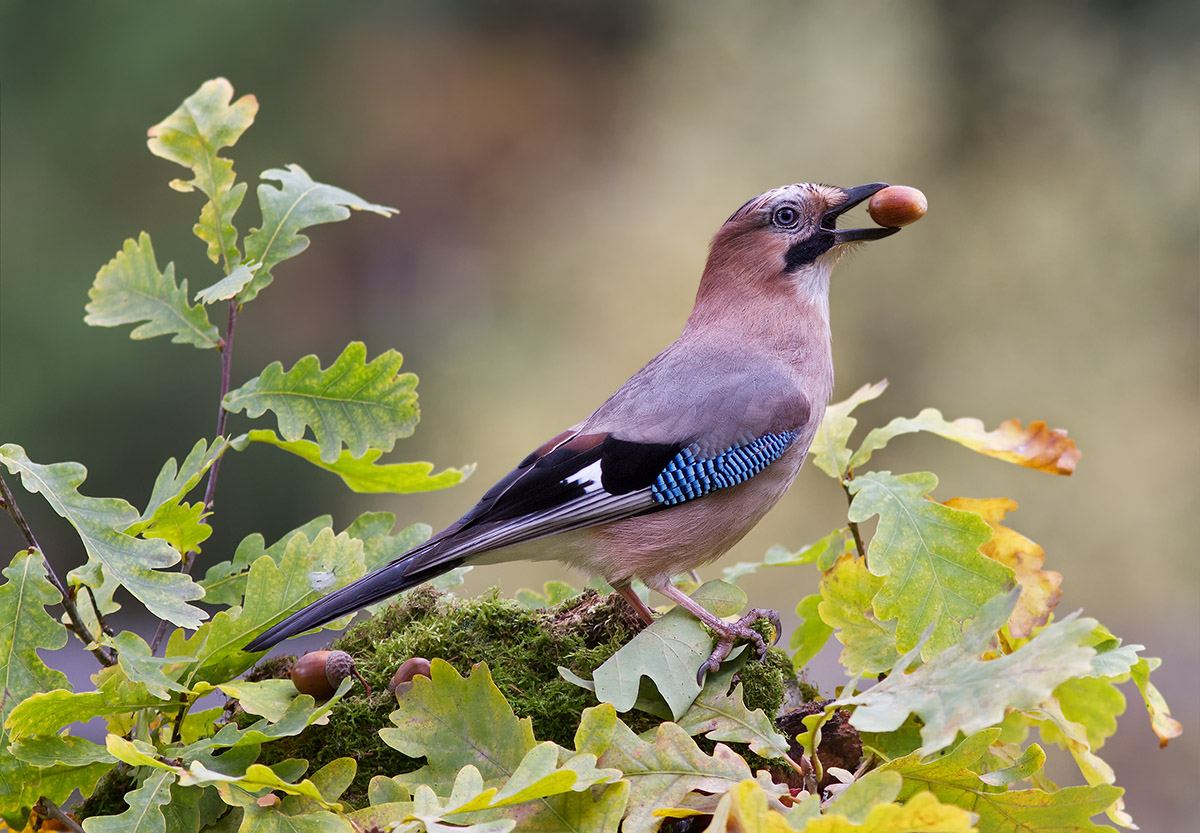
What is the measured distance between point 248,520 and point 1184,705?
6.72m

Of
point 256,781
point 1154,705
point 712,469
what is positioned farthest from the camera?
point 712,469

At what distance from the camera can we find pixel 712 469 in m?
2.65

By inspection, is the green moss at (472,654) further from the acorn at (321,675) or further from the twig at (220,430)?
the twig at (220,430)

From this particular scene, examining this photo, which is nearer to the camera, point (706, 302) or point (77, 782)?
point (77, 782)

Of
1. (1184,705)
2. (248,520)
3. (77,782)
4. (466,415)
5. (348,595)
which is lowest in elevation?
(1184,705)

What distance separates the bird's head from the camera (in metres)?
3.15

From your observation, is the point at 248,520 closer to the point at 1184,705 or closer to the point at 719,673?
the point at 1184,705

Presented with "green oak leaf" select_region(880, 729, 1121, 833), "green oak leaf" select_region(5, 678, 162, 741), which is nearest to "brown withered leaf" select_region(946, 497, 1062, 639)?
"green oak leaf" select_region(880, 729, 1121, 833)

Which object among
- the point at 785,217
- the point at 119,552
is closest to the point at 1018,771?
the point at 119,552

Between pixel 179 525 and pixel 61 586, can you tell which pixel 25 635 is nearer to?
pixel 61 586

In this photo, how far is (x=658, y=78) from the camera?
11.4 m

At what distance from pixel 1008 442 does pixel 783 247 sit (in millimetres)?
1091

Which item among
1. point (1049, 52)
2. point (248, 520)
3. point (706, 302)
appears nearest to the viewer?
point (706, 302)

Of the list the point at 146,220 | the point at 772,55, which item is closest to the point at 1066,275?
the point at 772,55
